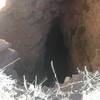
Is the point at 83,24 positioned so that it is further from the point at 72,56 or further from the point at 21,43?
the point at 21,43

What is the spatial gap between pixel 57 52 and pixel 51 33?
1.46 ft

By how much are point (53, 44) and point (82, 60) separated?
101cm

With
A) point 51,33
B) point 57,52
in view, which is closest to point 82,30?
point 51,33

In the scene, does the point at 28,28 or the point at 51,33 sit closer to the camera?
the point at 28,28

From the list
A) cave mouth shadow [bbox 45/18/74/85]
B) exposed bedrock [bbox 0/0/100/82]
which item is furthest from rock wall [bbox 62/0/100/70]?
cave mouth shadow [bbox 45/18/74/85]

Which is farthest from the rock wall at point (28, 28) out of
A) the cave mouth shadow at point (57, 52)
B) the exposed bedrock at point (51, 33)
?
the cave mouth shadow at point (57, 52)

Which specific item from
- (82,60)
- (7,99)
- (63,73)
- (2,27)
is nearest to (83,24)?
(82,60)

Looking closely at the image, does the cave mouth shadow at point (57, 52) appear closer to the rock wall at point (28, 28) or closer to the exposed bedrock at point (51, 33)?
the exposed bedrock at point (51, 33)

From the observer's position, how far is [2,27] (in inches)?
235

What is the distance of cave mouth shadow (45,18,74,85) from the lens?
6645 millimetres

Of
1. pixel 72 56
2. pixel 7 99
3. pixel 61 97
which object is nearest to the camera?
pixel 7 99

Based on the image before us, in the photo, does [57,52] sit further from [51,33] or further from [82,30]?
[82,30]

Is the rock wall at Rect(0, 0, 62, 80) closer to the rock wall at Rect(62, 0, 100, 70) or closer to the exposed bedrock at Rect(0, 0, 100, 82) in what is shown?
the exposed bedrock at Rect(0, 0, 100, 82)

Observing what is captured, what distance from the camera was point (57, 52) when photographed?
6.93m
